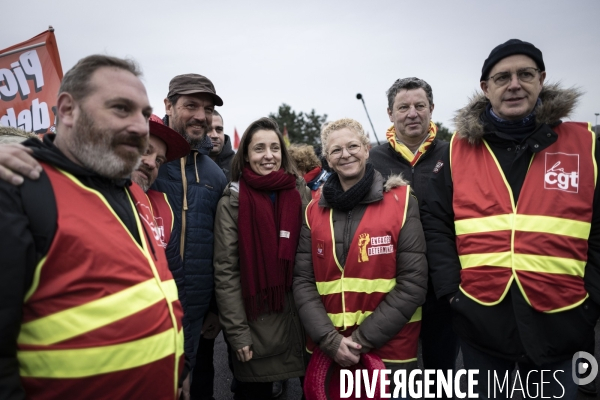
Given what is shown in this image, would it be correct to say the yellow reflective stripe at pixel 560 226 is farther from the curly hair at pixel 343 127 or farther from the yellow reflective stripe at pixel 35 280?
the yellow reflective stripe at pixel 35 280

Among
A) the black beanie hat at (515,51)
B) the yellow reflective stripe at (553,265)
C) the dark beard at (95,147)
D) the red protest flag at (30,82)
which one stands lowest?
the yellow reflective stripe at (553,265)

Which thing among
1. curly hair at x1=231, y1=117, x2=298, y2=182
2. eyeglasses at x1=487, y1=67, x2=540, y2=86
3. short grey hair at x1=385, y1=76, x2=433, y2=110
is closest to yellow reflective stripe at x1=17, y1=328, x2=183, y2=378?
Answer: curly hair at x1=231, y1=117, x2=298, y2=182

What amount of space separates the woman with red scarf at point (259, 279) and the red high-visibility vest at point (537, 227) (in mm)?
1159

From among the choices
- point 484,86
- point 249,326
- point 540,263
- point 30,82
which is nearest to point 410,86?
point 484,86

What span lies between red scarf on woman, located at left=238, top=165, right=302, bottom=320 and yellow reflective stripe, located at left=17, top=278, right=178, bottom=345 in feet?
3.78

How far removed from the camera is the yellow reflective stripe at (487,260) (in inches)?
82.0

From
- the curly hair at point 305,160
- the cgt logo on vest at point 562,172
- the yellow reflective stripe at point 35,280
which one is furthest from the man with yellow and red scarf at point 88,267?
the curly hair at point 305,160

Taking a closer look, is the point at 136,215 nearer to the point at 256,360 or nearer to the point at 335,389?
the point at 256,360

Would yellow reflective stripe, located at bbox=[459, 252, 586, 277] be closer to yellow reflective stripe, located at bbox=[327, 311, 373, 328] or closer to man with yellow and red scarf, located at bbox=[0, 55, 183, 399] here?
yellow reflective stripe, located at bbox=[327, 311, 373, 328]

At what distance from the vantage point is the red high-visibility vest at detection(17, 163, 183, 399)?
1.26 metres

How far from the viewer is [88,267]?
1316 millimetres

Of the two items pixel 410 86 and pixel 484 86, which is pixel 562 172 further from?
pixel 410 86

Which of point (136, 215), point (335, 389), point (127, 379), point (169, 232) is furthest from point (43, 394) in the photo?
point (335, 389)

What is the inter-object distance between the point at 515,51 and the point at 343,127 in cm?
111
